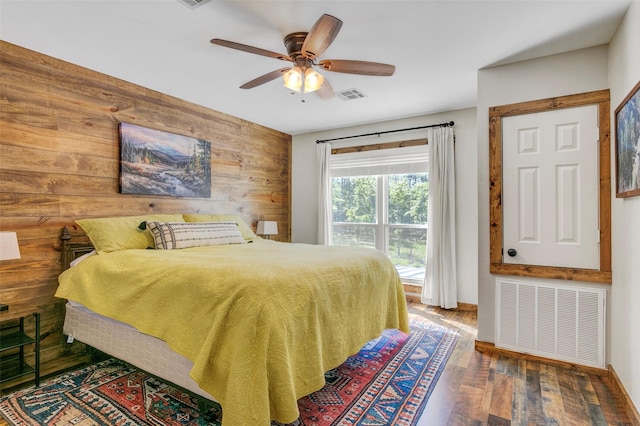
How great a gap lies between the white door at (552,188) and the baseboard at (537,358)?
75 cm

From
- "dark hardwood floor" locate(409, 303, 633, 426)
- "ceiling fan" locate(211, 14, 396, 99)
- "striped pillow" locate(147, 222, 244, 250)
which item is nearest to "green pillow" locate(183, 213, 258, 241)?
"striped pillow" locate(147, 222, 244, 250)

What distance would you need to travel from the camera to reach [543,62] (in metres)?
2.68

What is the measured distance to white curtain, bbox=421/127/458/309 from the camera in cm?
408

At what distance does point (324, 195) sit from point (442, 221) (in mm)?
1776

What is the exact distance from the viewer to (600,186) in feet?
8.06

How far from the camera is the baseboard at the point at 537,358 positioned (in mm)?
2437

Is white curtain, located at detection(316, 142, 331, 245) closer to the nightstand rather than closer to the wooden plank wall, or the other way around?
the wooden plank wall

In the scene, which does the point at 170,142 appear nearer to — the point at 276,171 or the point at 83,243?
the point at 83,243

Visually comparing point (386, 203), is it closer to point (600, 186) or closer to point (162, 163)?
point (600, 186)

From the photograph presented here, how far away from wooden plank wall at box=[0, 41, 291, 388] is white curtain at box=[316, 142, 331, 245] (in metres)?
2.12

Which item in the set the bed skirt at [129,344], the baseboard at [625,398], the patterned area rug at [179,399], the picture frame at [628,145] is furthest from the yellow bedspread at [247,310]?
the picture frame at [628,145]

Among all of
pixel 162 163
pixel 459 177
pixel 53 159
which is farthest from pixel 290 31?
pixel 459 177

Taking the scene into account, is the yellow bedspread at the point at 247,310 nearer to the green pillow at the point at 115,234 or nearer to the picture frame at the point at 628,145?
the green pillow at the point at 115,234

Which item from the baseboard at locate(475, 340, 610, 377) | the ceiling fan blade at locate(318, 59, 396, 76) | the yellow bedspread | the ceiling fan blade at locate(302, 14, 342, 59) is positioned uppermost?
the ceiling fan blade at locate(302, 14, 342, 59)
